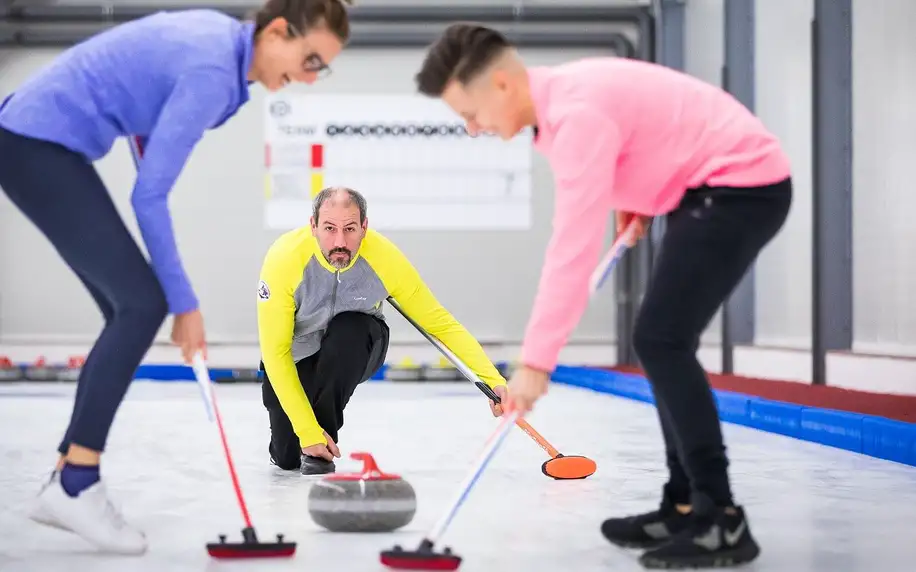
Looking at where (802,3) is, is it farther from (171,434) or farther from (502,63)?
(502,63)

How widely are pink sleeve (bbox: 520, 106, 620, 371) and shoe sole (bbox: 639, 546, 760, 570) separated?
40cm

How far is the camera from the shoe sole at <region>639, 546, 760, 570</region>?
2076mm

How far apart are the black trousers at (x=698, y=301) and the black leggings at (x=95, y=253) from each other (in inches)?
36.7

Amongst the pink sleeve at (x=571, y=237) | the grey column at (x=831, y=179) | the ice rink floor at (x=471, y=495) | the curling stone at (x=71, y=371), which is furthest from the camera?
the curling stone at (x=71, y=371)

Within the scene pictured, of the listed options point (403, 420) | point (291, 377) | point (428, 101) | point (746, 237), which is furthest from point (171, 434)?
point (428, 101)

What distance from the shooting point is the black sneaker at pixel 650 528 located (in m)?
2.30

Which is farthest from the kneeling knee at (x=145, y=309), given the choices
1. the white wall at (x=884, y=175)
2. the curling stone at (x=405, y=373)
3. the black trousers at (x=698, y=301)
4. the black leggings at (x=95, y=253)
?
the curling stone at (x=405, y=373)

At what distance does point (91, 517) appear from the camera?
2.21 meters

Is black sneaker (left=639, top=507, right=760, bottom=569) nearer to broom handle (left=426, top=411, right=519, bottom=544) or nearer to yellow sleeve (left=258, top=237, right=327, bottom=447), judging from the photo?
broom handle (left=426, top=411, right=519, bottom=544)

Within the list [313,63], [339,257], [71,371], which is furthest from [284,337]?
[71,371]

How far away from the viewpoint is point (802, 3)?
23.2 ft

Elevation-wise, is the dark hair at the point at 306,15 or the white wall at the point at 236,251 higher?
the dark hair at the point at 306,15

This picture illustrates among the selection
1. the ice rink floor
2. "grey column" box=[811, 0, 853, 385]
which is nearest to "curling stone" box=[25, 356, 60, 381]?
the ice rink floor

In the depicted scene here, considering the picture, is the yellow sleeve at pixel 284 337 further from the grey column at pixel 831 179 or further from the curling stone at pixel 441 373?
the curling stone at pixel 441 373
